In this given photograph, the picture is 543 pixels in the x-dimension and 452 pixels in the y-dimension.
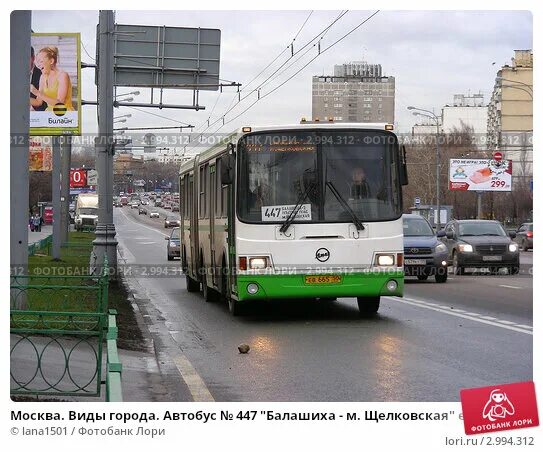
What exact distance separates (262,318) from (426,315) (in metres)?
2.68

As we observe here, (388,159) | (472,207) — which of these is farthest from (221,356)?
(472,207)

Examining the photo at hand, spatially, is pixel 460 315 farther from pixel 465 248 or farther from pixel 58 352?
pixel 465 248

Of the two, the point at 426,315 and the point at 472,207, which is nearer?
the point at 426,315

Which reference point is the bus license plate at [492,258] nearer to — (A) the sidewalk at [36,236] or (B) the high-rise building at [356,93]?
(B) the high-rise building at [356,93]

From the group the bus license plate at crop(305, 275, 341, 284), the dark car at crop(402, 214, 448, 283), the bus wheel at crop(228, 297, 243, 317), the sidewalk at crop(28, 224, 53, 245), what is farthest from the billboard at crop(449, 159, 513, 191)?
the bus license plate at crop(305, 275, 341, 284)

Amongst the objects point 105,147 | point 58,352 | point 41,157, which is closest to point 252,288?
point 58,352

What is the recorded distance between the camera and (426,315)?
17453 mm

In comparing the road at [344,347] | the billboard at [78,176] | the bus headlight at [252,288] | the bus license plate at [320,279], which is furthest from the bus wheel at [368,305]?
the billboard at [78,176]

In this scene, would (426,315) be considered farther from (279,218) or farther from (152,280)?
(152,280)

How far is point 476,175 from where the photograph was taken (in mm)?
79500

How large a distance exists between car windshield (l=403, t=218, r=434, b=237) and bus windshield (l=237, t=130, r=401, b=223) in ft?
40.4

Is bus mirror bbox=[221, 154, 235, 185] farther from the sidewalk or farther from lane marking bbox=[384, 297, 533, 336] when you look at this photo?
the sidewalk
